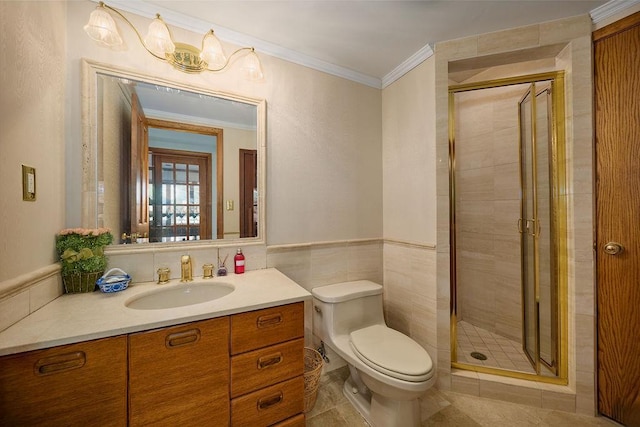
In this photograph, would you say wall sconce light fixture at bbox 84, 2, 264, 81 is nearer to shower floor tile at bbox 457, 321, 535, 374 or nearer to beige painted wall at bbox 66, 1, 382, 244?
beige painted wall at bbox 66, 1, 382, 244

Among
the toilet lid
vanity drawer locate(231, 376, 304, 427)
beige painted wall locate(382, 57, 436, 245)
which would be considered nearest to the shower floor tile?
the toilet lid

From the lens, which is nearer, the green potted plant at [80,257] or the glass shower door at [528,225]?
the green potted plant at [80,257]

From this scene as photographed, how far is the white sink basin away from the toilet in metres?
0.63

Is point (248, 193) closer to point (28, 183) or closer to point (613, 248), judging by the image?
point (28, 183)

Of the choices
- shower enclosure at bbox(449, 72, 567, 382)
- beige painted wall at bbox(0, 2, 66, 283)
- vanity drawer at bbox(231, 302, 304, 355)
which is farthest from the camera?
shower enclosure at bbox(449, 72, 567, 382)

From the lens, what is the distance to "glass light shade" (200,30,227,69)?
4.33ft

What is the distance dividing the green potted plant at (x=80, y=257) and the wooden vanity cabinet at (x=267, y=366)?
729 mm

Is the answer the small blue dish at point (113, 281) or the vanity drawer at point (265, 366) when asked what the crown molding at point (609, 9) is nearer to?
the vanity drawer at point (265, 366)

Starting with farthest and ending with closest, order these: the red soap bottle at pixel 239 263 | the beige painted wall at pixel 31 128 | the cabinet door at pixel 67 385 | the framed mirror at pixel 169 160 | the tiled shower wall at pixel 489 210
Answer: the tiled shower wall at pixel 489 210 < the red soap bottle at pixel 239 263 < the framed mirror at pixel 169 160 < the beige painted wall at pixel 31 128 < the cabinet door at pixel 67 385

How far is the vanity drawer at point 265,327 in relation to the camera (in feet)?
3.31

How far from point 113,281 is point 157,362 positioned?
0.50 meters

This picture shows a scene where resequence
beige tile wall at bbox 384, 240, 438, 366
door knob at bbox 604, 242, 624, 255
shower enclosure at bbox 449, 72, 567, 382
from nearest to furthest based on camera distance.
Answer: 1. door knob at bbox 604, 242, 624, 255
2. shower enclosure at bbox 449, 72, 567, 382
3. beige tile wall at bbox 384, 240, 438, 366

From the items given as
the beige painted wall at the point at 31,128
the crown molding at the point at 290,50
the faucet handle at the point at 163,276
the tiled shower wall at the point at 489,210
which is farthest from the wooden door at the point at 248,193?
the tiled shower wall at the point at 489,210

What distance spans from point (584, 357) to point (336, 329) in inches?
56.9
